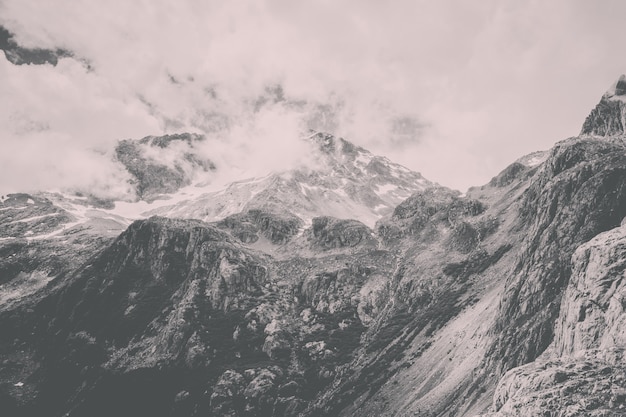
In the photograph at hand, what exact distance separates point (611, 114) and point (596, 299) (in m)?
110

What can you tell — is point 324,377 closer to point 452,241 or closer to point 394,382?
point 394,382

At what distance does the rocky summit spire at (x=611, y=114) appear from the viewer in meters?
125

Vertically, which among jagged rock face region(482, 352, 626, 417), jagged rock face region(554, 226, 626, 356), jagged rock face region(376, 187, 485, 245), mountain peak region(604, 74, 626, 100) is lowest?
jagged rock face region(482, 352, 626, 417)

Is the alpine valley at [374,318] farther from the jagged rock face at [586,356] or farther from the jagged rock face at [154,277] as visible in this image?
the jagged rock face at [154,277]

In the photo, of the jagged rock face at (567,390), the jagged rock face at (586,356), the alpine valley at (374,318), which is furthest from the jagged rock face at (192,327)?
the jagged rock face at (567,390)

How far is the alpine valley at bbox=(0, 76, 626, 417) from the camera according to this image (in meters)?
45.9

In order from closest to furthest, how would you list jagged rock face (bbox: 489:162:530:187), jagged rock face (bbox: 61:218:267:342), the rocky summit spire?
the rocky summit spire
jagged rock face (bbox: 61:218:267:342)
jagged rock face (bbox: 489:162:530:187)

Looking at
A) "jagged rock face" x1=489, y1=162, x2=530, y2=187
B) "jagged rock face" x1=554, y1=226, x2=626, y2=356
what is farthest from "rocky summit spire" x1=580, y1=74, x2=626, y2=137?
"jagged rock face" x1=554, y1=226, x2=626, y2=356

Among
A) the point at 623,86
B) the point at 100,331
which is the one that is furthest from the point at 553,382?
the point at 100,331

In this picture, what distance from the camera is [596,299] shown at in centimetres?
4359

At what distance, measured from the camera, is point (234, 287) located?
158875 mm

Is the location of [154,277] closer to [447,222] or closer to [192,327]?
[192,327]

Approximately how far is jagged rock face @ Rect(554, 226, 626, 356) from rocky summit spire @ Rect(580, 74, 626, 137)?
91261mm

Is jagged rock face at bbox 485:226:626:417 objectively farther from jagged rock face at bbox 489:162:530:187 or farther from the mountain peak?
jagged rock face at bbox 489:162:530:187
